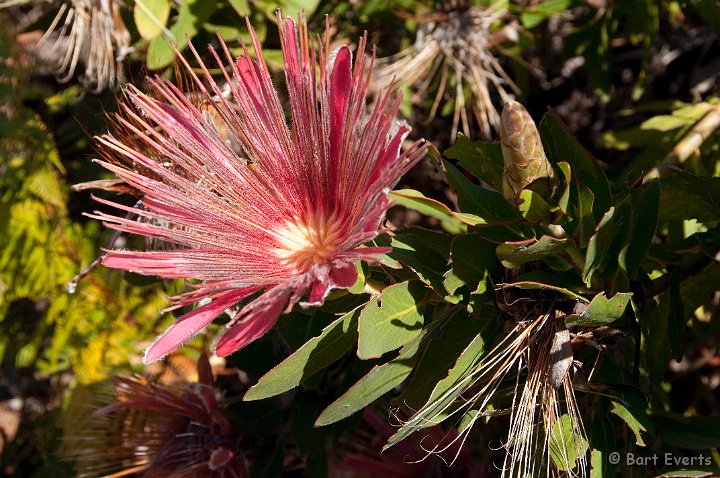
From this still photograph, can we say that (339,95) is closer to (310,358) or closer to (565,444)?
(310,358)

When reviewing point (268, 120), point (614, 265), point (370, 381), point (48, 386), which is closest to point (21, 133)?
point (48, 386)

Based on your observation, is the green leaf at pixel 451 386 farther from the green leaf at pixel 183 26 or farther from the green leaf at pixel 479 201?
the green leaf at pixel 183 26

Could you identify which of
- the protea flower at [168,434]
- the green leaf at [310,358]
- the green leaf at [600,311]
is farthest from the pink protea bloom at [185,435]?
the green leaf at [600,311]

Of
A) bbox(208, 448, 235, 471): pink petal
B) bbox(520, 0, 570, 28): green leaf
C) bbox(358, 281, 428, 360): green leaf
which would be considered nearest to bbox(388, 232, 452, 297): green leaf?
bbox(358, 281, 428, 360): green leaf

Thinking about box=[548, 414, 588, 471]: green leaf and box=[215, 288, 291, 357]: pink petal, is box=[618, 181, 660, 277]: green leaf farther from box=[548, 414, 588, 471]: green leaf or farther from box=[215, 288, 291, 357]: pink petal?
box=[215, 288, 291, 357]: pink petal

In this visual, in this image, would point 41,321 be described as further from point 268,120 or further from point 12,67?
point 268,120

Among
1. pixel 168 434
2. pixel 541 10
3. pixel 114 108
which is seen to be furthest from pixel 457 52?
pixel 168 434

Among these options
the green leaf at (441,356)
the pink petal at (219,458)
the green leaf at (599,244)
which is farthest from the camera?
the pink petal at (219,458)
